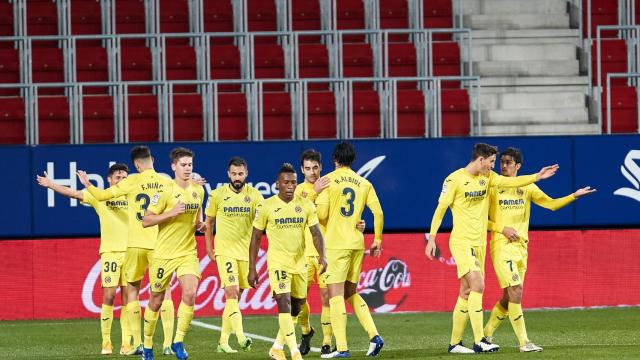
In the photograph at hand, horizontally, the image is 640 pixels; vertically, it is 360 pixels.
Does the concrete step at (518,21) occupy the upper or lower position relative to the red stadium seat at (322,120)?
upper

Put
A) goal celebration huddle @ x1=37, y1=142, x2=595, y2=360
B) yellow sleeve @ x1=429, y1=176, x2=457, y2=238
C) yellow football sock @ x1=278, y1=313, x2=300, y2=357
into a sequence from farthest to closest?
1. yellow sleeve @ x1=429, y1=176, x2=457, y2=238
2. goal celebration huddle @ x1=37, y1=142, x2=595, y2=360
3. yellow football sock @ x1=278, y1=313, x2=300, y2=357

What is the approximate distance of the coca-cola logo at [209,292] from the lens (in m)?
20.2

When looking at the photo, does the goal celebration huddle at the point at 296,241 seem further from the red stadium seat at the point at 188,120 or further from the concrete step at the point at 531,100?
the concrete step at the point at 531,100

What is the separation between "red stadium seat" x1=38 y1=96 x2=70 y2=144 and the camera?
21.8m

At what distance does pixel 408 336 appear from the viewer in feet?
53.3

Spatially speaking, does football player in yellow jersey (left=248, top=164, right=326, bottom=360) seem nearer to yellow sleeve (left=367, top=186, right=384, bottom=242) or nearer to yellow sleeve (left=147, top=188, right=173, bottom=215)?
yellow sleeve (left=147, top=188, right=173, bottom=215)

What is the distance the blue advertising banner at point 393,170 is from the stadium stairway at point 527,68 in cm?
237

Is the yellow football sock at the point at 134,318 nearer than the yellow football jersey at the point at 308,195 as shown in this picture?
No

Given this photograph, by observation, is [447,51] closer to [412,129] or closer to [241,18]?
[412,129]

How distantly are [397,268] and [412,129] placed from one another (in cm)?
287

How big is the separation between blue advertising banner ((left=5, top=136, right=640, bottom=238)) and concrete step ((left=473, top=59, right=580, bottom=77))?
12.7ft

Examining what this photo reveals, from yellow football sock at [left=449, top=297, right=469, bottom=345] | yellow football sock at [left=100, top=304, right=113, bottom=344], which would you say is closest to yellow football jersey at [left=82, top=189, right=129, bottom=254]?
yellow football sock at [left=100, top=304, right=113, bottom=344]

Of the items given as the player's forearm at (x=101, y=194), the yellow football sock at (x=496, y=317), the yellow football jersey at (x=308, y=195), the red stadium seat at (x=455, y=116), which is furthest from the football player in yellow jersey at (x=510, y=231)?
the red stadium seat at (x=455, y=116)

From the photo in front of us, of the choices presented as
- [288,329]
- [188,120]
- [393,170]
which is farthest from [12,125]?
[288,329]
